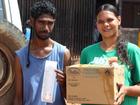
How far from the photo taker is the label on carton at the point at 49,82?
3385mm

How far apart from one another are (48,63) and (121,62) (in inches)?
19.6

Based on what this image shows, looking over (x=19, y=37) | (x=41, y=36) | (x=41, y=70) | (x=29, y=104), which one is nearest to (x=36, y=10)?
(x=41, y=36)

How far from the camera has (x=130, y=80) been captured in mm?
3410

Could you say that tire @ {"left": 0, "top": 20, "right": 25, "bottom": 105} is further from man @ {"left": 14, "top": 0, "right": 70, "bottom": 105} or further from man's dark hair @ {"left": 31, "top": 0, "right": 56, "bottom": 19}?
man's dark hair @ {"left": 31, "top": 0, "right": 56, "bottom": 19}

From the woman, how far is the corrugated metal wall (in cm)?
973

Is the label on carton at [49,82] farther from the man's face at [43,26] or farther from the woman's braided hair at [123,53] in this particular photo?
the woman's braided hair at [123,53]

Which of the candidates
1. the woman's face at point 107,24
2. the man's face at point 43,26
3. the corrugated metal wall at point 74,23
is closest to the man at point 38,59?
the man's face at point 43,26

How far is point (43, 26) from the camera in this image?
11.1ft

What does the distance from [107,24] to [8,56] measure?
2638mm

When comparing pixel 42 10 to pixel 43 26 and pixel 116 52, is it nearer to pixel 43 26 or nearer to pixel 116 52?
pixel 43 26

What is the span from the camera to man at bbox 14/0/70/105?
3402mm

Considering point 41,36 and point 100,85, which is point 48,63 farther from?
point 100,85

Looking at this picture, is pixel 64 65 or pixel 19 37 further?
pixel 19 37

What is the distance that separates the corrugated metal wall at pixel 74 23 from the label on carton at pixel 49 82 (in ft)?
32.1
